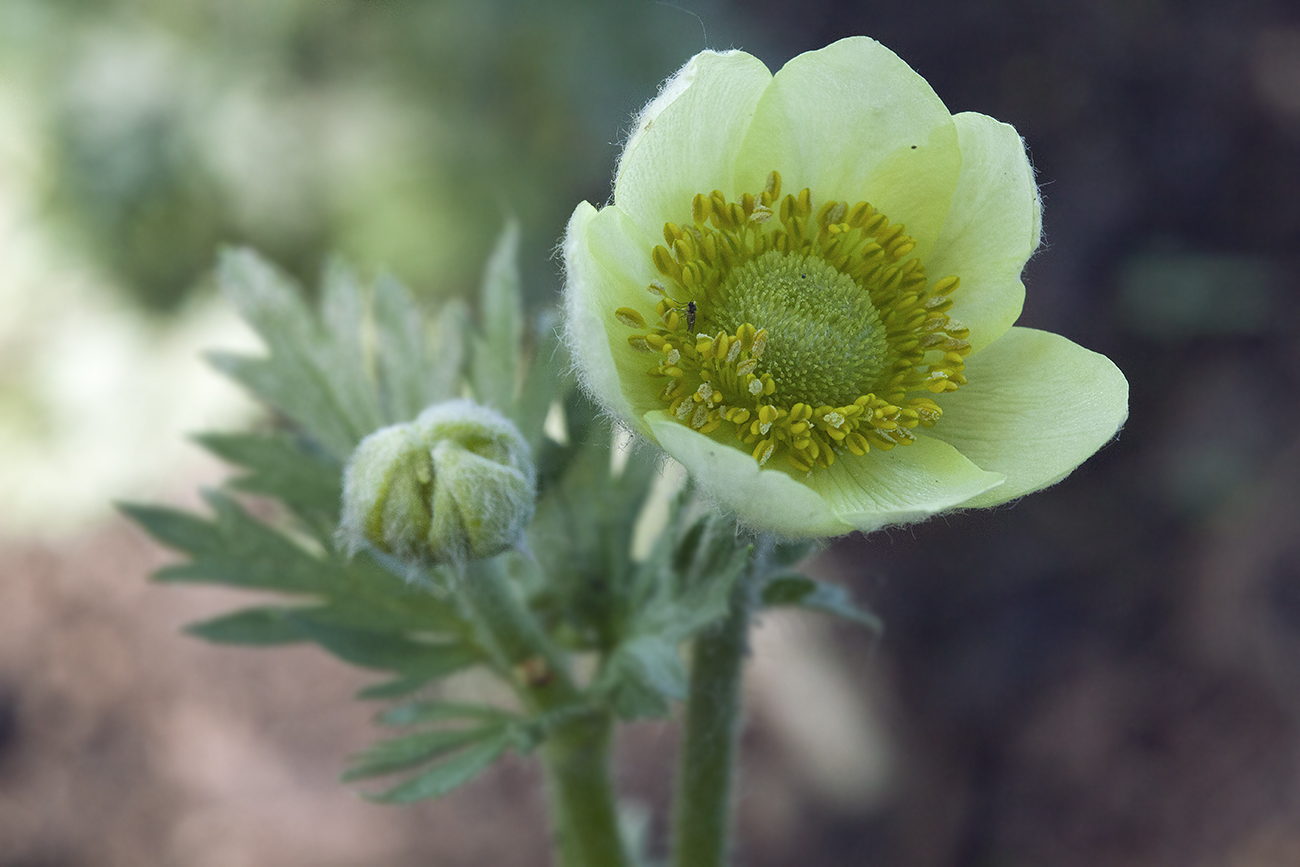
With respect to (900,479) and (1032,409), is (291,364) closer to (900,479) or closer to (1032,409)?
(900,479)

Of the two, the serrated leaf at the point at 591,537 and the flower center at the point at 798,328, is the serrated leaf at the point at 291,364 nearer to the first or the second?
the serrated leaf at the point at 591,537

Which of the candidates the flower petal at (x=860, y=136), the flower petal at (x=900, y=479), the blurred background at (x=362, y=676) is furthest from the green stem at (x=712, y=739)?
the blurred background at (x=362, y=676)

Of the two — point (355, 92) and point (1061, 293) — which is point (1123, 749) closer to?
point (1061, 293)

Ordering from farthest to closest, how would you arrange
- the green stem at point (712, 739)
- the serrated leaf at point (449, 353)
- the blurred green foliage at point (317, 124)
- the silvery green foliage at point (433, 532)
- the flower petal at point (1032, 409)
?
the blurred green foliage at point (317, 124) < the serrated leaf at point (449, 353) < the green stem at point (712, 739) < the silvery green foliage at point (433, 532) < the flower petal at point (1032, 409)

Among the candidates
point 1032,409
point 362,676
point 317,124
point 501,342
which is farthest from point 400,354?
point 317,124

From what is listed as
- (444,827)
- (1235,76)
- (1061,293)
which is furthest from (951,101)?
(444,827)

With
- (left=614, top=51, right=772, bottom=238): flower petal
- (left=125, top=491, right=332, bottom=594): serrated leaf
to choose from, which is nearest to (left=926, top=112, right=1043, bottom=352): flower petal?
(left=614, top=51, right=772, bottom=238): flower petal
